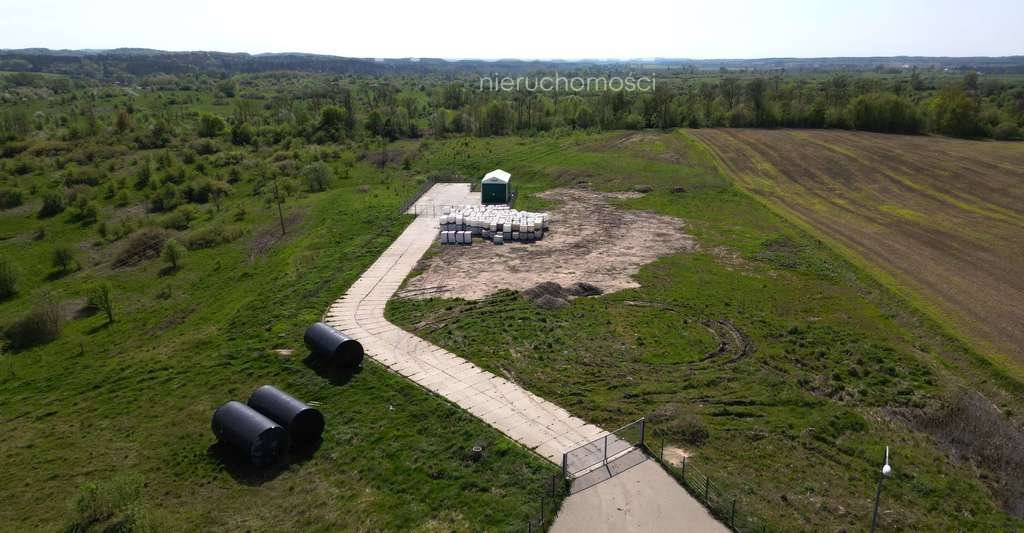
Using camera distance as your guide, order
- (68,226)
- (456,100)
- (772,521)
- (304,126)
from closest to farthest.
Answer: (772,521)
(68,226)
(304,126)
(456,100)

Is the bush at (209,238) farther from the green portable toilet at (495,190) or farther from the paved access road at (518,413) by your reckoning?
the green portable toilet at (495,190)

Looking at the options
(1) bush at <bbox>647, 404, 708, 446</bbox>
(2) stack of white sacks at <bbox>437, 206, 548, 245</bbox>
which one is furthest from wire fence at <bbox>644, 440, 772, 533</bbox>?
(2) stack of white sacks at <bbox>437, 206, 548, 245</bbox>

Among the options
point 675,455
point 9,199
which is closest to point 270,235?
point 9,199

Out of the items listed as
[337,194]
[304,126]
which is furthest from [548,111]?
[337,194]

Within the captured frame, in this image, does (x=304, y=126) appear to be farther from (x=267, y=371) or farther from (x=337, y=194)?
(x=267, y=371)

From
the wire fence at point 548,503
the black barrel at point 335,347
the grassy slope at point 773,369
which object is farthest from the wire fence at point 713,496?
the black barrel at point 335,347

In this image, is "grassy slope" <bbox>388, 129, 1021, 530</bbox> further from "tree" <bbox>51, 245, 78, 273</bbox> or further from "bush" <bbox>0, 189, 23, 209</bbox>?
"bush" <bbox>0, 189, 23, 209</bbox>
